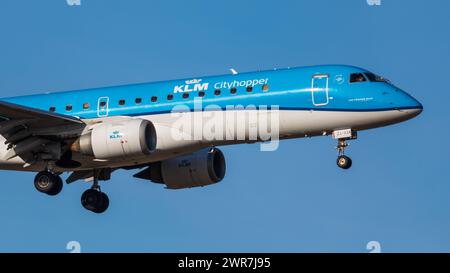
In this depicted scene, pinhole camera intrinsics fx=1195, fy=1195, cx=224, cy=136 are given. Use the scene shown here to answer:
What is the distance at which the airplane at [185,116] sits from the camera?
47.8 metres

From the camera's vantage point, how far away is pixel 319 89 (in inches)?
1896

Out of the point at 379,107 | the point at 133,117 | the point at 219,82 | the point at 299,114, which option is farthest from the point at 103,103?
the point at 379,107

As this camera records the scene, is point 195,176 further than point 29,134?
Yes

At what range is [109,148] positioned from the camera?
157 feet

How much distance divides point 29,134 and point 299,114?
37.1 feet

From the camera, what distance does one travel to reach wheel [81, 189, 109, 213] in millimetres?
52656

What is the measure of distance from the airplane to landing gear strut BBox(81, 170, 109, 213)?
84.9 inches

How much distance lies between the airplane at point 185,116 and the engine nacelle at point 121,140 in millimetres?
40

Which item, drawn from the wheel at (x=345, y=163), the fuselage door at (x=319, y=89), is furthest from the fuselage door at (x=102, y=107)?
the wheel at (x=345, y=163)

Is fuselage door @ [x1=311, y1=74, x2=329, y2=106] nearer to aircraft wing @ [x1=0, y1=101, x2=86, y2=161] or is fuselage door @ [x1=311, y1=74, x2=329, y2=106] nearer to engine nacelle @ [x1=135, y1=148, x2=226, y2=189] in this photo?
engine nacelle @ [x1=135, y1=148, x2=226, y2=189]

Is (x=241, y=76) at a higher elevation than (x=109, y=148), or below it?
higher

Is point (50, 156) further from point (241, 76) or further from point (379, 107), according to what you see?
point (379, 107)

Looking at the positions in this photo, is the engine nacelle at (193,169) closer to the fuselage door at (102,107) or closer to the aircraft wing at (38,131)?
the fuselage door at (102,107)

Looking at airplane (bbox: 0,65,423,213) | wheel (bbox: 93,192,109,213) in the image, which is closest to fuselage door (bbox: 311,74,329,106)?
airplane (bbox: 0,65,423,213)
